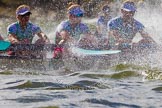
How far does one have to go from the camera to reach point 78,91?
6.94m

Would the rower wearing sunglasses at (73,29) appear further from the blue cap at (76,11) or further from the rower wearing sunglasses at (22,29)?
the rower wearing sunglasses at (22,29)

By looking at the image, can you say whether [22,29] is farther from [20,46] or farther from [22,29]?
[20,46]

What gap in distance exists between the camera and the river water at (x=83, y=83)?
6.18 metres

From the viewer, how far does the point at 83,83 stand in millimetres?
7688

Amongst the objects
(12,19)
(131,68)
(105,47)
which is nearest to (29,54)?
(105,47)

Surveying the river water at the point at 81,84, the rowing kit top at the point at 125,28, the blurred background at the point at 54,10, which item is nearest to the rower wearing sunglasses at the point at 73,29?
the rowing kit top at the point at 125,28

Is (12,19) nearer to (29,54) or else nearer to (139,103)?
(29,54)

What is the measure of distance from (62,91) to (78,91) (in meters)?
0.22

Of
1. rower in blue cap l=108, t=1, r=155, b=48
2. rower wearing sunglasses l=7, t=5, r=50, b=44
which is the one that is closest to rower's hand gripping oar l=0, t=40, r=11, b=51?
rower wearing sunglasses l=7, t=5, r=50, b=44

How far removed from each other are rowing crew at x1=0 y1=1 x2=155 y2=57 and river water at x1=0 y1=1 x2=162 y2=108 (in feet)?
2.09

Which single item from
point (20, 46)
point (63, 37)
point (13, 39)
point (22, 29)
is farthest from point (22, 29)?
point (63, 37)

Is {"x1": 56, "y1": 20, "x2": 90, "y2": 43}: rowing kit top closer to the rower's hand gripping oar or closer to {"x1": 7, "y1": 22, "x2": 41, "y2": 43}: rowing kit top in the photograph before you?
{"x1": 7, "y1": 22, "x2": 41, "y2": 43}: rowing kit top

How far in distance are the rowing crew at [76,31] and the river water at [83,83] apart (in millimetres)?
638

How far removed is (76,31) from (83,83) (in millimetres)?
3437
